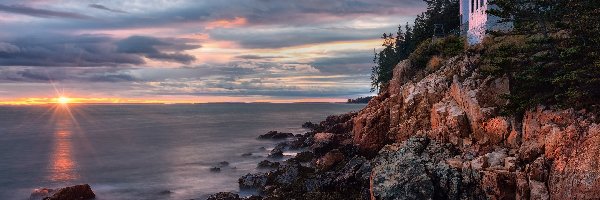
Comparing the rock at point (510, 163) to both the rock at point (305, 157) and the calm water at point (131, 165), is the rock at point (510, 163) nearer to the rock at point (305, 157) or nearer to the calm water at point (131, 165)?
the calm water at point (131, 165)

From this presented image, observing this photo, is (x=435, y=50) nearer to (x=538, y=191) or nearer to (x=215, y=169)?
(x=538, y=191)

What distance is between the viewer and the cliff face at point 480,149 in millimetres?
20312

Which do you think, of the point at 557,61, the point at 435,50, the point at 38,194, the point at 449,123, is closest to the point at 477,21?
the point at 435,50

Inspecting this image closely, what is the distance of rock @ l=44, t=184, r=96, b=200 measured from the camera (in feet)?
118

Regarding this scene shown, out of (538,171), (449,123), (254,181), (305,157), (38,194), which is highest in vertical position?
(449,123)

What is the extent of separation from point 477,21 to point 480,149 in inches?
875

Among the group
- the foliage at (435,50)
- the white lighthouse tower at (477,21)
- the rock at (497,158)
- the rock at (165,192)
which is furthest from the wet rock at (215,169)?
the rock at (497,158)

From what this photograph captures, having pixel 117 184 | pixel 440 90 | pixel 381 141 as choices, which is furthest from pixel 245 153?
pixel 440 90

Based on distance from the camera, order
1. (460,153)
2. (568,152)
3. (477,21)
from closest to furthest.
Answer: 1. (568,152)
2. (460,153)
3. (477,21)

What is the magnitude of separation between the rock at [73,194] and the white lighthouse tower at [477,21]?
1329 inches

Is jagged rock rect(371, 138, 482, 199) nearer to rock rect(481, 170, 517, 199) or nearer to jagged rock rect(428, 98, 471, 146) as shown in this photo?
rock rect(481, 170, 517, 199)

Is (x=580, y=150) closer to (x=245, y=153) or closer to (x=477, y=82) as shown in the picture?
(x=477, y=82)

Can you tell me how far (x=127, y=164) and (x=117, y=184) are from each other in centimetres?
1449

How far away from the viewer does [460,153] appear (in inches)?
1030
